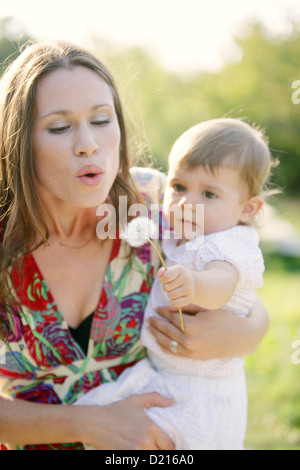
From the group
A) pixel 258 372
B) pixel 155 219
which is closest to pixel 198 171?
pixel 155 219

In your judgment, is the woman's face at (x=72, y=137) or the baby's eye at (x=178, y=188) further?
the baby's eye at (x=178, y=188)

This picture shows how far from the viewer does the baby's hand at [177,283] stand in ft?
5.55

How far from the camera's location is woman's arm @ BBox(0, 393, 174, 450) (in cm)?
211

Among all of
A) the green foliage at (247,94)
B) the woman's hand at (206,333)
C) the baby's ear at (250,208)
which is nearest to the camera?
the woman's hand at (206,333)

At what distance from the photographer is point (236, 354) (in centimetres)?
223

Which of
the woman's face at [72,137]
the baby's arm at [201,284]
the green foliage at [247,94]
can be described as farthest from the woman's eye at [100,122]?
the green foliage at [247,94]

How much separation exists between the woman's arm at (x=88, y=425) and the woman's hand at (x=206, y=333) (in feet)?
0.87

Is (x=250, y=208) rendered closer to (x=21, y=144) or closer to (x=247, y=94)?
(x=21, y=144)

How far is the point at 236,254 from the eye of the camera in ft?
6.81

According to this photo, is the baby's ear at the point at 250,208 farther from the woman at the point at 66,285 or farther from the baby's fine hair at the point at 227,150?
the woman at the point at 66,285

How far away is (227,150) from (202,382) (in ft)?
3.30

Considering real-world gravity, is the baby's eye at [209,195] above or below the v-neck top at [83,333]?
above

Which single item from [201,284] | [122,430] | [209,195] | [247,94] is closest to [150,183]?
[209,195]
